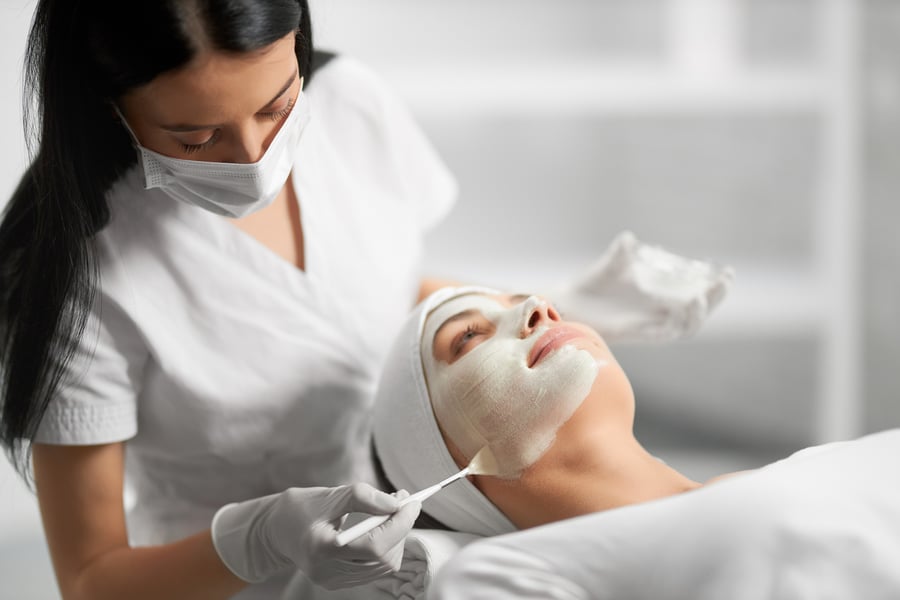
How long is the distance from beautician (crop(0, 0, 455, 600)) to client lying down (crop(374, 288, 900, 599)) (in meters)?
0.13

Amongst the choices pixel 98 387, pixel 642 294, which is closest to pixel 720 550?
pixel 642 294

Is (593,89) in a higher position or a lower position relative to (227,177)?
lower

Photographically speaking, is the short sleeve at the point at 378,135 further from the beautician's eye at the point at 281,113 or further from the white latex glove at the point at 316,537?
the white latex glove at the point at 316,537

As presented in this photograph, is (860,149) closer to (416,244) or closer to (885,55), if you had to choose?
(885,55)

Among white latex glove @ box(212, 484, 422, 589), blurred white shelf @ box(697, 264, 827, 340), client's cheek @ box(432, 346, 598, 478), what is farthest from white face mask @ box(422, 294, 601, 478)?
blurred white shelf @ box(697, 264, 827, 340)

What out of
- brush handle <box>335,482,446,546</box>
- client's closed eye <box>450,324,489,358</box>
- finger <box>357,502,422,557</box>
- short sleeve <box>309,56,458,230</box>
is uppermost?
short sleeve <box>309,56,458,230</box>

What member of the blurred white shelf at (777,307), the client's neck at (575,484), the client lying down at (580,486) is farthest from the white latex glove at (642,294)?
the blurred white shelf at (777,307)

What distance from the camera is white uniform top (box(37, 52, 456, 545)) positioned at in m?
1.10

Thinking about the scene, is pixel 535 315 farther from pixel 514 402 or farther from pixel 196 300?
pixel 196 300

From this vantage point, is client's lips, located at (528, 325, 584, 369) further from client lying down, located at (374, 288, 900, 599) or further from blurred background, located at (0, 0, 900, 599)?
blurred background, located at (0, 0, 900, 599)

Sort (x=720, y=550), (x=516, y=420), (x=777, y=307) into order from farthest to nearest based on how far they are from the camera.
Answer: (x=777, y=307) → (x=516, y=420) → (x=720, y=550)

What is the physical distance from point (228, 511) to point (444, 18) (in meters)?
1.80

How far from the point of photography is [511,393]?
1.02 m

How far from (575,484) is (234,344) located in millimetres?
472
